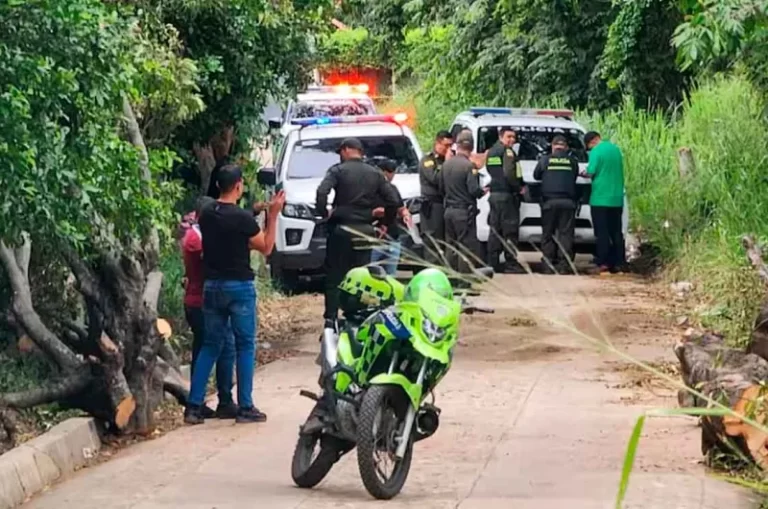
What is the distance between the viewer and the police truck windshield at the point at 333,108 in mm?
26625

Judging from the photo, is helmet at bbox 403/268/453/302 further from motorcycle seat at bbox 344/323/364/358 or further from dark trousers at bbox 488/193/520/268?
dark trousers at bbox 488/193/520/268

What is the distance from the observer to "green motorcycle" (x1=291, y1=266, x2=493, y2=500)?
285 inches

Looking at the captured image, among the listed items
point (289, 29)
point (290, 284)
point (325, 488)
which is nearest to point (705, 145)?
point (290, 284)

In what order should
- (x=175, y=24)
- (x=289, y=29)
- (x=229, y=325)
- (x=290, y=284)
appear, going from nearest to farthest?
(x=229, y=325) → (x=175, y=24) → (x=289, y=29) → (x=290, y=284)

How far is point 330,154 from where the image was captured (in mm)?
17969

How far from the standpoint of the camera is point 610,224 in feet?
60.9

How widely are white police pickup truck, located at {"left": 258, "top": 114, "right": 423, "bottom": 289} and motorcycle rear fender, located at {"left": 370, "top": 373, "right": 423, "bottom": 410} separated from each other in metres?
9.25

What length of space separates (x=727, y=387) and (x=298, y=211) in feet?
31.2

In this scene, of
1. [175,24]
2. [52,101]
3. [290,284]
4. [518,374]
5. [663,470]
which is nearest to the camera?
[52,101]

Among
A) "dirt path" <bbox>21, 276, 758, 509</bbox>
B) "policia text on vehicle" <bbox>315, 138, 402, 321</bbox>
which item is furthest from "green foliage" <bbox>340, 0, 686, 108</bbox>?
"dirt path" <bbox>21, 276, 758, 509</bbox>

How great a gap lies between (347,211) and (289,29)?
8.19 ft

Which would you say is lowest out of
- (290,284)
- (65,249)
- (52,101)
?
(290,284)

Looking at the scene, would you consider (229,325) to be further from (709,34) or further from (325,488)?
(709,34)

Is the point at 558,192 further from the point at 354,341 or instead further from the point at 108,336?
the point at 354,341
